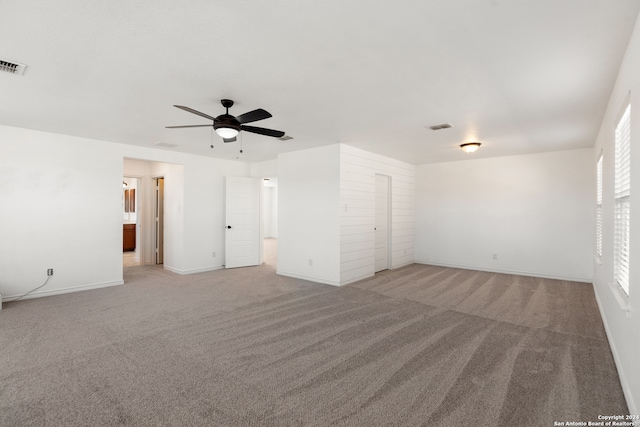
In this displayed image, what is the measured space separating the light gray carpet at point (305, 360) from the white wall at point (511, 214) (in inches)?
58.8

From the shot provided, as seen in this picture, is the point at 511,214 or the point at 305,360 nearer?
the point at 305,360

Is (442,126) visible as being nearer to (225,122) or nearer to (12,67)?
(225,122)

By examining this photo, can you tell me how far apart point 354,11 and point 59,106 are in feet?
12.5

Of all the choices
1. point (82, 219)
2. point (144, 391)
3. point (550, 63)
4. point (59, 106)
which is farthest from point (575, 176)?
point (82, 219)

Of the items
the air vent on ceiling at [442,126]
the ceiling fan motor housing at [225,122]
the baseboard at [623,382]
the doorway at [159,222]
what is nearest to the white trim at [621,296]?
the baseboard at [623,382]

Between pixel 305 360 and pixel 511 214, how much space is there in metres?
5.88

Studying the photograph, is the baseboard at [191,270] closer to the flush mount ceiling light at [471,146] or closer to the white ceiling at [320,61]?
the white ceiling at [320,61]

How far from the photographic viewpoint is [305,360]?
108 inches

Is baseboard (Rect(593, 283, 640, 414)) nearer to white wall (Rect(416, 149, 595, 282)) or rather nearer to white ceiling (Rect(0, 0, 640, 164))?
white ceiling (Rect(0, 0, 640, 164))

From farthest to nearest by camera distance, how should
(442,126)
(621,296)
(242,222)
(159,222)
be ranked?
(159,222)
(242,222)
(442,126)
(621,296)

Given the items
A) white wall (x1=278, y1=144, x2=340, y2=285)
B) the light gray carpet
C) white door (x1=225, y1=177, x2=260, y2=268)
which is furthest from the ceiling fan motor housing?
white door (x1=225, y1=177, x2=260, y2=268)

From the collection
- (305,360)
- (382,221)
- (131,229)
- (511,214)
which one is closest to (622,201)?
(305,360)

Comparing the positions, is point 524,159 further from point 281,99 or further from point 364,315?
point 281,99

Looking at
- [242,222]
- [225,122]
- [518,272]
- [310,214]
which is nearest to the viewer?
[225,122]
